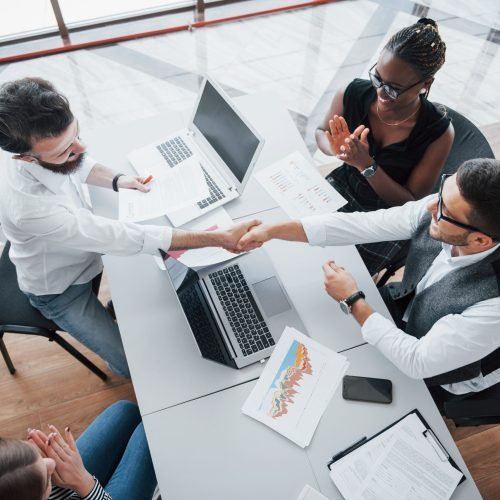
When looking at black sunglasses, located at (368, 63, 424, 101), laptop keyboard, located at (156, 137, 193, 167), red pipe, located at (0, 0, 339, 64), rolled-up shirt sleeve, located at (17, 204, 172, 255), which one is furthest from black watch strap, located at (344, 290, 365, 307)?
red pipe, located at (0, 0, 339, 64)

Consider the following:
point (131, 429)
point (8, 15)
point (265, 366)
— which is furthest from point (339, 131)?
point (8, 15)

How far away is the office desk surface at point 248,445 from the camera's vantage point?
4.31 feet

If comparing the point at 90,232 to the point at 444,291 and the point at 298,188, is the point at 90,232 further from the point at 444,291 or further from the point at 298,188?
the point at 444,291

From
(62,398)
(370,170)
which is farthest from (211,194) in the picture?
(62,398)

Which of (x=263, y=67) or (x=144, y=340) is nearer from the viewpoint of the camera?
(x=144, y=340)

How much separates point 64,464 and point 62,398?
3.06 ft

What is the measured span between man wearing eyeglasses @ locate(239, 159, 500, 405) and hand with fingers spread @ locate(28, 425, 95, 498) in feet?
2.70

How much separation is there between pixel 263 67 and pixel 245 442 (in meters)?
2.88

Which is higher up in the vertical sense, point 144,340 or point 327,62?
point 327,62

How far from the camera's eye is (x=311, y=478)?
1.32m

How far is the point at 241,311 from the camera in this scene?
1551 millimetres

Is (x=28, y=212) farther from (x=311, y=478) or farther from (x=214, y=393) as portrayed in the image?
(x=311, y=478)

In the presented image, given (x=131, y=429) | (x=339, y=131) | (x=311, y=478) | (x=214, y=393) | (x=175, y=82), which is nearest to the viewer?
(x=311, y=478)

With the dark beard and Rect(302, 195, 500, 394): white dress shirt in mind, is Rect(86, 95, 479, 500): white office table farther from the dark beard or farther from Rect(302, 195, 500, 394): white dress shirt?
the dark beard
